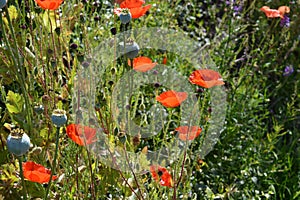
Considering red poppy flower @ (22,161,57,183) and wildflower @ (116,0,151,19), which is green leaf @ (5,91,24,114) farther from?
wildflower @ (116,0,151,19)

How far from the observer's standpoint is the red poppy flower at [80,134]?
1302 mm

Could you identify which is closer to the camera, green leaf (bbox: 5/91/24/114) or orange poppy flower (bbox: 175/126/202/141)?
orange poppy flower (bbox: 175/126/202/141)

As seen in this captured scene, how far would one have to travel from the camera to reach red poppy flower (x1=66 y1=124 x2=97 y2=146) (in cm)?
130

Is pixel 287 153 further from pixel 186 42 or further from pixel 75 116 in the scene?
pixel 75 116

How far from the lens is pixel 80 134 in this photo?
133 cm

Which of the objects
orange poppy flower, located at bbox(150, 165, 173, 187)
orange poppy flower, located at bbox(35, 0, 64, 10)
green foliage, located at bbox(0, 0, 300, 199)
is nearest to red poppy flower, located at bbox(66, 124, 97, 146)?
green foliage, located at bbox(0, 0, 300, 199)

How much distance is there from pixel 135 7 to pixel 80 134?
0.38 meters

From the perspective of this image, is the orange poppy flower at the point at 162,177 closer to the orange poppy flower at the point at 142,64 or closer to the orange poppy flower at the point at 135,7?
Answer: the orange poppy flower at the point at 142,64

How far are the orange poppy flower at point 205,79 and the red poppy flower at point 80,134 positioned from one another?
29 centimetres

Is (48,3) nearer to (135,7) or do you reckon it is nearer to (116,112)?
(135,7)

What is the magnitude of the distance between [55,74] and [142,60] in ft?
0.81

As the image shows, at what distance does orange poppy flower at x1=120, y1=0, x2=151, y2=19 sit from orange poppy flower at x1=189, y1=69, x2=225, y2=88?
21 centimetres

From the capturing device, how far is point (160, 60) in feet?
7.70

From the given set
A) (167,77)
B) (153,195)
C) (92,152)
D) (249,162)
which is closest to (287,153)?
(249,162)
